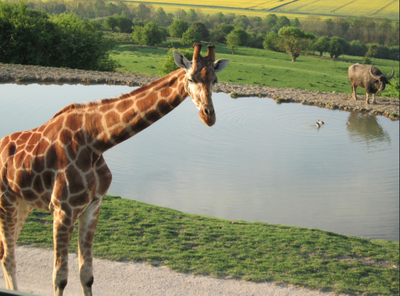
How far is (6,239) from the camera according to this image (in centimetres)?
616

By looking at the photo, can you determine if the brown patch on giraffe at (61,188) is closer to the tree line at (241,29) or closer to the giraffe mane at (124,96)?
the giraffe mane at (124,96)

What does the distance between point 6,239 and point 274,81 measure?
42574 mm

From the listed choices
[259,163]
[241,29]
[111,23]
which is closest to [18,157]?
[259,163]

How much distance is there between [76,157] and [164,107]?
139 centimetres

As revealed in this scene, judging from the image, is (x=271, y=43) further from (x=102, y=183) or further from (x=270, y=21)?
(x=102, y=183)

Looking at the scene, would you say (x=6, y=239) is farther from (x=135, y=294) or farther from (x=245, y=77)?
(x=245, y=77)

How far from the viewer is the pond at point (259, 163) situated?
14.9 m

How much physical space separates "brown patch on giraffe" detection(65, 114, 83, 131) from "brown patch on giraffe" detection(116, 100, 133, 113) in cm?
59

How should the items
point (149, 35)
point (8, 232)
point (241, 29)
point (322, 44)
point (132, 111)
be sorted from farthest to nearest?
point (322, 44)
point (241, 29)
point (149, 35)
point (8, 232)
point (132, 111)

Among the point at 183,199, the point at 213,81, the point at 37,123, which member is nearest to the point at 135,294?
the point at 213,81

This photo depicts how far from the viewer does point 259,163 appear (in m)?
18.9

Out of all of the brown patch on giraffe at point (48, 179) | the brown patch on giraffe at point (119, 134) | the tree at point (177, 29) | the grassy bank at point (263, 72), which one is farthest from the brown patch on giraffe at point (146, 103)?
the tree at point (177, 29)

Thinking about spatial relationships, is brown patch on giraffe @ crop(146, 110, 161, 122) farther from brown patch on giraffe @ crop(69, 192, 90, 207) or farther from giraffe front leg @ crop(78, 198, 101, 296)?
giraffe front leg @ crop(78, 198, 101, 296)

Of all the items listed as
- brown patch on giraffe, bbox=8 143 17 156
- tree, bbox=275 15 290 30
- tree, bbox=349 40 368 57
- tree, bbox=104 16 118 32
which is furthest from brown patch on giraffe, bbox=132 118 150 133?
tree, bbox=275 15 290 30
